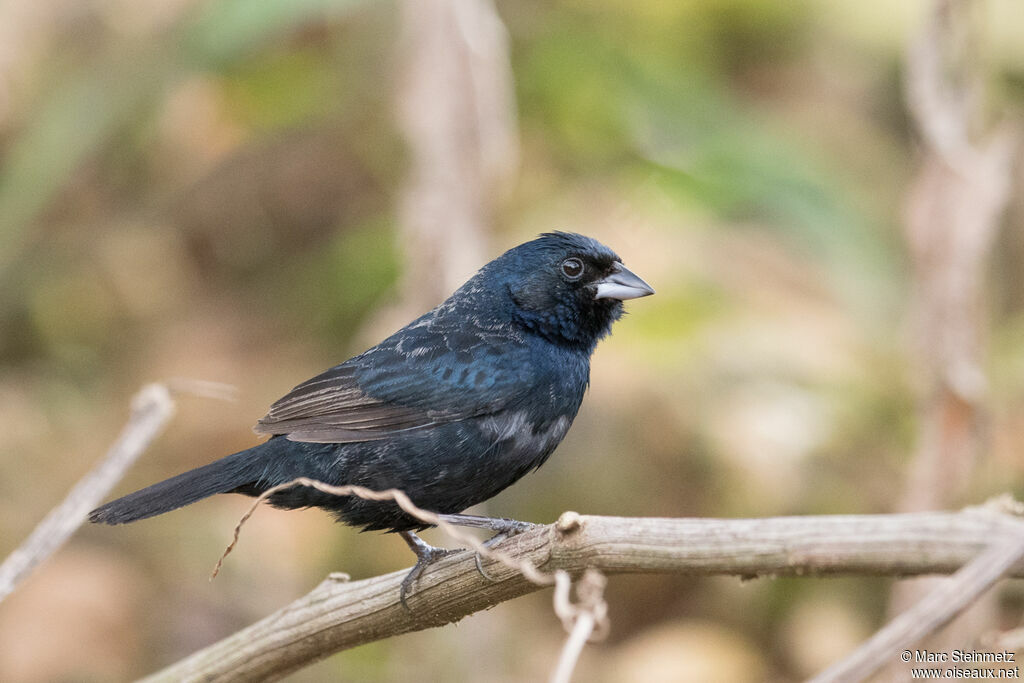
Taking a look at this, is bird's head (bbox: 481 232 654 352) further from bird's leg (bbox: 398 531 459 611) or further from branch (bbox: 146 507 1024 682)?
branch (bbox: 146 507 1024 682)

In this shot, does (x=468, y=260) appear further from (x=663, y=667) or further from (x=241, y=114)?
(x=241, y=114)

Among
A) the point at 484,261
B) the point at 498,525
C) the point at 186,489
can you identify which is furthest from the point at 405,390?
the point at 484,261

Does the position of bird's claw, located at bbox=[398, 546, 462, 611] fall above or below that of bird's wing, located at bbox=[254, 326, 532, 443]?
below

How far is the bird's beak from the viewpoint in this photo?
117 inches

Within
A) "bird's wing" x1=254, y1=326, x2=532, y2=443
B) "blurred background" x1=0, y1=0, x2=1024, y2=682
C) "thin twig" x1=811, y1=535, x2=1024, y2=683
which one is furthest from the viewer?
"blurred background" x1=0, y1=0, x2=1024, y2=682

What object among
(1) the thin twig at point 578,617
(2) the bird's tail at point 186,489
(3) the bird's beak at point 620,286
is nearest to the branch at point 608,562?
(1) the thin twig at point 578,617

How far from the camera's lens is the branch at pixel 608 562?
1658mm

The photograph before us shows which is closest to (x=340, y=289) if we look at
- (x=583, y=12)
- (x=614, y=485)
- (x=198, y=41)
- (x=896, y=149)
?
(x=198, y=41)

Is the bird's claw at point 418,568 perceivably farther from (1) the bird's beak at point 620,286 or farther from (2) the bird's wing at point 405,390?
(1) the bird's beak at point 620,286

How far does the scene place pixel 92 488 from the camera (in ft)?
8.41

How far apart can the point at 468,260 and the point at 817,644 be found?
7.87ft

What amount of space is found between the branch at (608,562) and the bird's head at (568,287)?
77cm

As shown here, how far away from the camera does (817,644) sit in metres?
4.77

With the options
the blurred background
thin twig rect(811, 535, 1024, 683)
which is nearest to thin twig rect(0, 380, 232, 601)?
the blurred background
